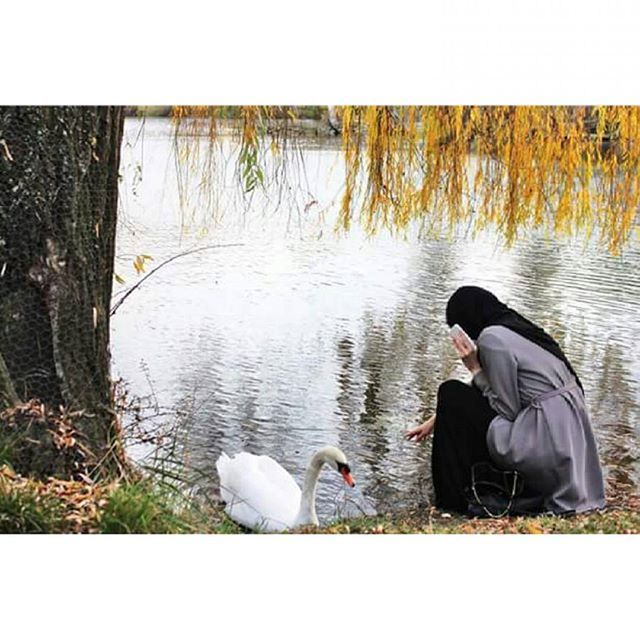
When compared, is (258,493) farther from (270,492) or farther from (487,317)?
(487,317)

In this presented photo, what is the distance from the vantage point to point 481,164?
5.18 meters

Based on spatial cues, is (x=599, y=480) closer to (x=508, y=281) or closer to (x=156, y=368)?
(x=508, y=281)

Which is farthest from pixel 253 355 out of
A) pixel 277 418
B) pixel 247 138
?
pixel 247 138

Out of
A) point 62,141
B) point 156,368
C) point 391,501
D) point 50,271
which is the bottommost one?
point 391,501

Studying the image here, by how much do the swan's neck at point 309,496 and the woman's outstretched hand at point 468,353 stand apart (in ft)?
2.36

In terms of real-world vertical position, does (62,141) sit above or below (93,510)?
above

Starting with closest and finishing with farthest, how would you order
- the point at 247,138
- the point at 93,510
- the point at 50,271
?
the point at 93,510, the point at 50,271, the point at 247,138

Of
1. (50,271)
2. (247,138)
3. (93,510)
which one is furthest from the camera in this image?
(247,138)

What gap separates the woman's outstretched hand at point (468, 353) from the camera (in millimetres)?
4785

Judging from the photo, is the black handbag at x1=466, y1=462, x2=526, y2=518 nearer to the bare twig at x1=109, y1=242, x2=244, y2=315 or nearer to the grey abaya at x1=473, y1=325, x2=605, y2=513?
the grey abaya at x1=473, y1=325, x2=605, y2=513

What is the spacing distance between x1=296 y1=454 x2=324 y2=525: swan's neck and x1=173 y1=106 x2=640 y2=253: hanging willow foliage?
41.7 inches

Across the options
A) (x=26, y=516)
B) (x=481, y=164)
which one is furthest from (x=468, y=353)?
(x=26, y=516)

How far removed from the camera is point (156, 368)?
16.2ft

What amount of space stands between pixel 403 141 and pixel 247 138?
0.67 metres
